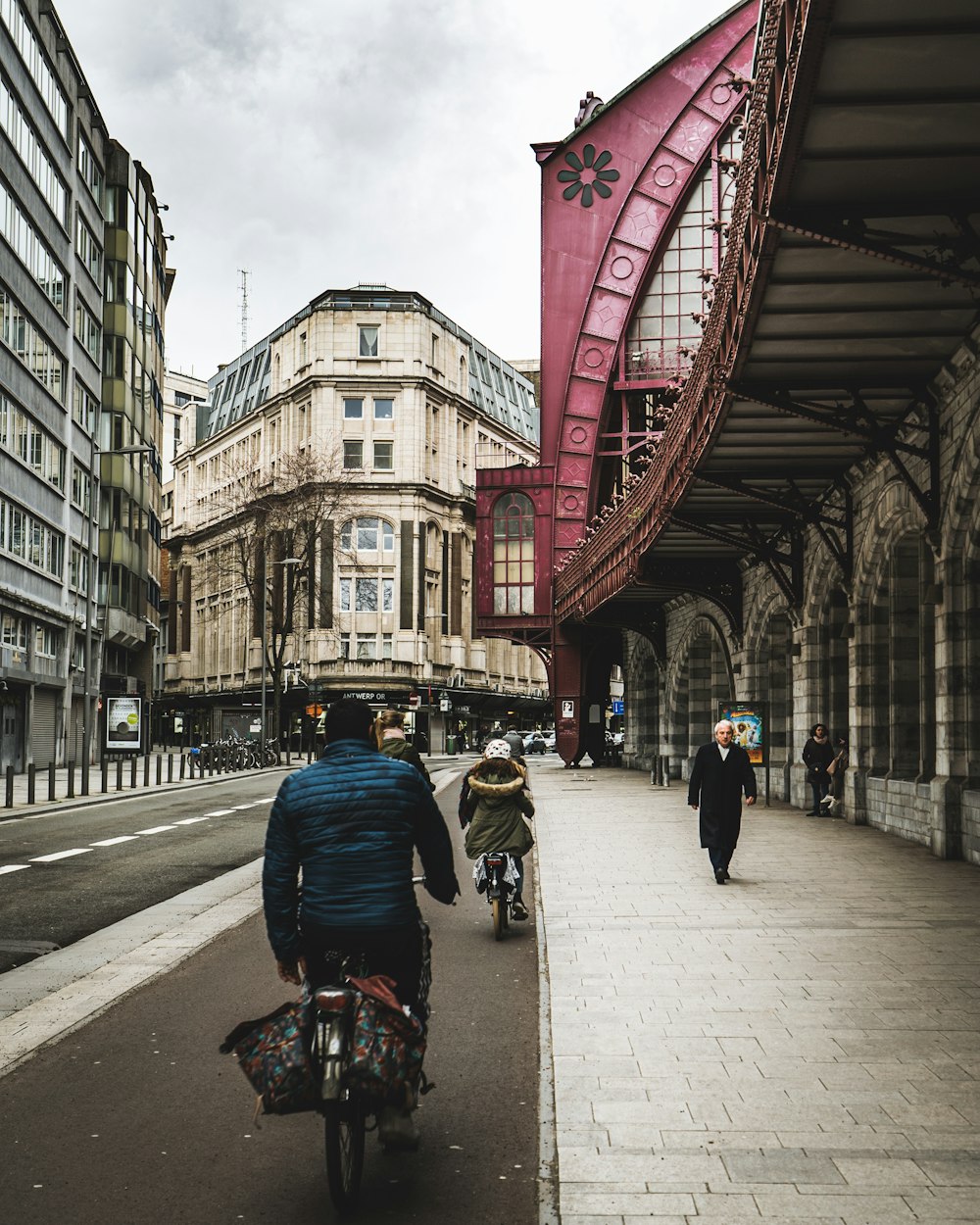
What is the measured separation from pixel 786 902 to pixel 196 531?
94.9m

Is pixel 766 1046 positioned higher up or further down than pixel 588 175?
further down

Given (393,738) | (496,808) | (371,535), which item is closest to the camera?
(496,808)

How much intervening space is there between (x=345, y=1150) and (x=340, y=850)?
98 centimetres

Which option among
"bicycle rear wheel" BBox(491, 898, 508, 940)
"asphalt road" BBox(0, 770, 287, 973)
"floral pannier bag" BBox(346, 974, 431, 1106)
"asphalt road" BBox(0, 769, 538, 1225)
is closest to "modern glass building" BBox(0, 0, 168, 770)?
"asphalt road" BBox(0, 770, 287, 973)

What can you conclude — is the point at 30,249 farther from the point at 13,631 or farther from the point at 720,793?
the point at 720,793

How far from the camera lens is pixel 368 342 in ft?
278

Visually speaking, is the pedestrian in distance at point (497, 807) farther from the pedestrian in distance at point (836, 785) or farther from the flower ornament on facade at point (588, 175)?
the flower ornament on facade at point (588, 175)

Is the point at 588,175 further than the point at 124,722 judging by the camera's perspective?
Yes

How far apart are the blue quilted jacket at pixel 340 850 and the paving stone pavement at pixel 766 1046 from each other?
3.74 ft

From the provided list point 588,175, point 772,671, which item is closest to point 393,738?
point 772,671

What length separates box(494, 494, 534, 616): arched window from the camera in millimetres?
50781

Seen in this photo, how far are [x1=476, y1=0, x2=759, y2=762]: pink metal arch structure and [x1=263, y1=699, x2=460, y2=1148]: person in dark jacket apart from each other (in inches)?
1779

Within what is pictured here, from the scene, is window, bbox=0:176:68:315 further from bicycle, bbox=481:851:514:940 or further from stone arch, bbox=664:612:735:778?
bicycle, bbox=481:851:514:940

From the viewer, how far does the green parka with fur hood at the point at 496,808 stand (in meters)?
11.2
